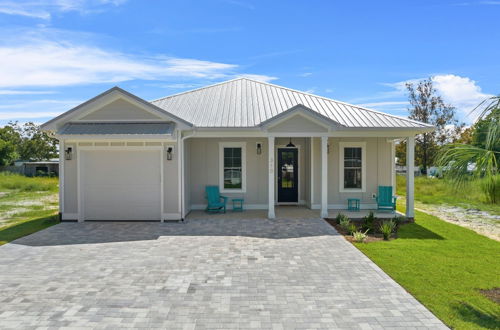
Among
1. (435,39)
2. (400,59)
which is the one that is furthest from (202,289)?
(400,59)

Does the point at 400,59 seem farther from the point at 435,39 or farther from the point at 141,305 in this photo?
the point at 141,305

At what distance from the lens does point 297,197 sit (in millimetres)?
14164

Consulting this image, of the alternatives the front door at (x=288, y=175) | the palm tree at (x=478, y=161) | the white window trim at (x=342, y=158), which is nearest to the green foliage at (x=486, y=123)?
the palm tree at (x=478, y=161)

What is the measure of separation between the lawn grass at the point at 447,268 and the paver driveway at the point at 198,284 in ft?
1.03

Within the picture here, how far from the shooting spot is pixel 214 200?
12.7 m

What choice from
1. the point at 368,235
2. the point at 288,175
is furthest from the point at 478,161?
the point at 288,175

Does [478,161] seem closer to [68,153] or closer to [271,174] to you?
[271,174]

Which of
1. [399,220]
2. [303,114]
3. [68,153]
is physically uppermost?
[303,114]

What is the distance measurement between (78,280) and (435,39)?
47.4 feet

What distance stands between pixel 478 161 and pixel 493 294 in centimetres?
331

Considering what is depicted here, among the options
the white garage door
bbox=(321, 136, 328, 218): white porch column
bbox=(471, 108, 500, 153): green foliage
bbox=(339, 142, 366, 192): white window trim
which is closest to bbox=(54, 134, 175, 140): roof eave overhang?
the white garage door

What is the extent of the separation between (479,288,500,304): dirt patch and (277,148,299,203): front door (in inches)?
354

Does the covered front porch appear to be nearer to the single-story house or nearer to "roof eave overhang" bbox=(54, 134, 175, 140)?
the single-story house

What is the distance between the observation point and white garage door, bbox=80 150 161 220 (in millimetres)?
10945
